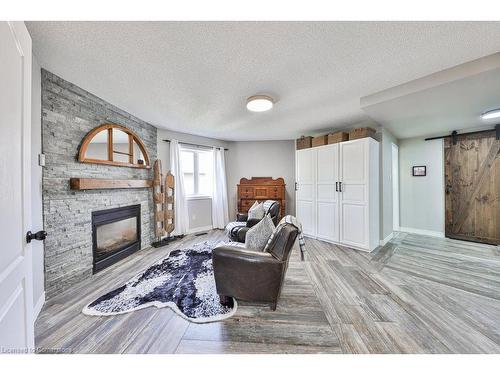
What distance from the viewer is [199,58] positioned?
167 cm

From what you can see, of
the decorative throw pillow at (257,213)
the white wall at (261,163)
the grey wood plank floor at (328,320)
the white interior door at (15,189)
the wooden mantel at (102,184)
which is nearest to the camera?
the white interior door at (15,189)

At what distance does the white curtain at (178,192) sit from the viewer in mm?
4070

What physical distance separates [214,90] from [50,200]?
2.13m

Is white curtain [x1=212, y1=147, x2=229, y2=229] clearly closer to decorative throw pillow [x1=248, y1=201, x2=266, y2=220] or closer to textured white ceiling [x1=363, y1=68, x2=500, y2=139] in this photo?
decorative throw pillow [x1=248, y1=201, x2=266, y2=220]

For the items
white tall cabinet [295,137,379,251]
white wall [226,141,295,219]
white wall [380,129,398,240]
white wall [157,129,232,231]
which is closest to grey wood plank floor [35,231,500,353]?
white tall cabinet [295,137,379,251]

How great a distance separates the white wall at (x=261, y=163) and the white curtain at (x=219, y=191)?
1.00 ft

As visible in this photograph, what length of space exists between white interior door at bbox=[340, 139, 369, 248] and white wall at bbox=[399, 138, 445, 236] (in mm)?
2020

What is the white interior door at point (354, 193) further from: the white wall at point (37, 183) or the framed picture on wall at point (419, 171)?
the white wall at point (37, 183)

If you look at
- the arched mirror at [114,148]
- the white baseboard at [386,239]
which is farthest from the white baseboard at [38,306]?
the white baseboard at [386,239]

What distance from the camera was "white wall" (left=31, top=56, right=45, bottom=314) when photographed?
69.2 inches
